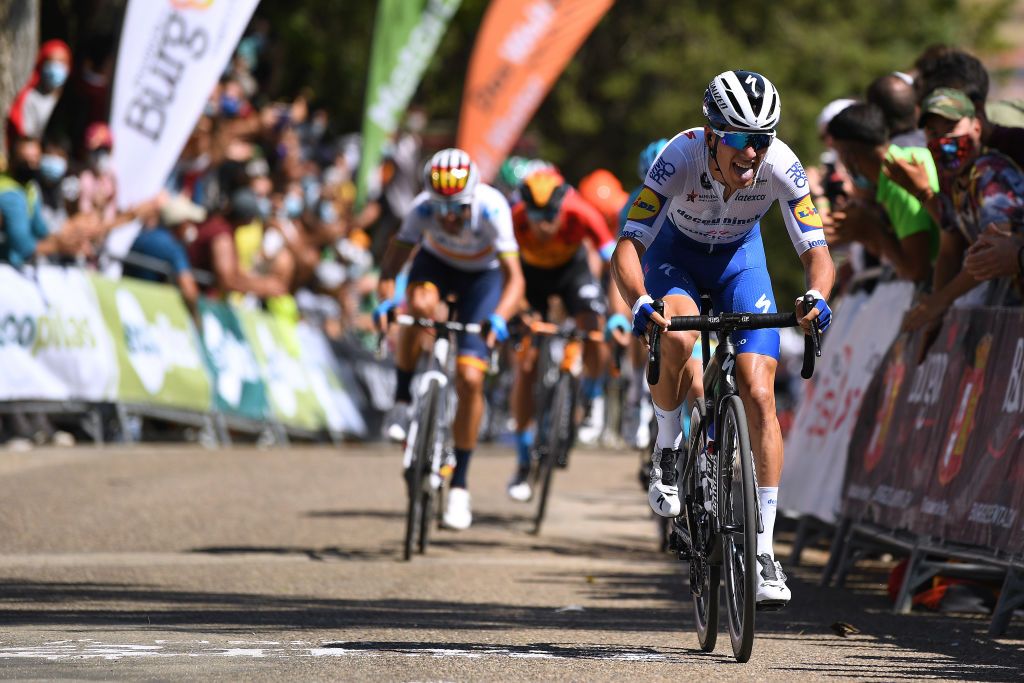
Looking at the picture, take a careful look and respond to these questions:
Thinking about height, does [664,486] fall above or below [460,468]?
above

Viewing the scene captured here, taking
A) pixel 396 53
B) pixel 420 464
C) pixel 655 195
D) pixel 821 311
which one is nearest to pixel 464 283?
pixel 420 464

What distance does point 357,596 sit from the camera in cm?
909

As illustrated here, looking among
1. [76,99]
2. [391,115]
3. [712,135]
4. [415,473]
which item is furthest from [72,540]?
[391,115]

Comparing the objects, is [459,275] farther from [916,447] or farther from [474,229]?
[916,447]

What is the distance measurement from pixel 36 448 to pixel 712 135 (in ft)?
33.3

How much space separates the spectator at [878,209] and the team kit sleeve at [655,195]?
2.43 m

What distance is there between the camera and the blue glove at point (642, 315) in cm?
720

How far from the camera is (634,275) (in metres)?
7.60

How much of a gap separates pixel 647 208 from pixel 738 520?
1.38 meters

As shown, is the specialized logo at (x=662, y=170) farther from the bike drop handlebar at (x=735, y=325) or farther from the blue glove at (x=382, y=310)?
the blue glove at (x=382, y=310)

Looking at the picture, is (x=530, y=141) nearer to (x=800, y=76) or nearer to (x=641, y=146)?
(x=641, y=146)

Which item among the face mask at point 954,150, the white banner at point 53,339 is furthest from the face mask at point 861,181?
the white banner at point 53,339

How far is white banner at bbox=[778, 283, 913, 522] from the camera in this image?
10781mm

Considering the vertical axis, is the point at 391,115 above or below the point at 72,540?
above
